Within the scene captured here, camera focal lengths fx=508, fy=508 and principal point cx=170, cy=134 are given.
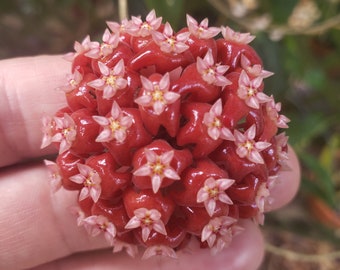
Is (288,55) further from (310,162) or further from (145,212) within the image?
(145,212)

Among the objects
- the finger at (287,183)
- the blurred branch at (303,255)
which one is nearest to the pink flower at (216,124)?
the finger at (287,183)

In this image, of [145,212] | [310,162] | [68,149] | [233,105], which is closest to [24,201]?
[68,149]

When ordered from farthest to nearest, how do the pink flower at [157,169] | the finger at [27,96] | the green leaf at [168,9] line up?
the green leaf at [168,9] < the finger at [27,96] < the pink flower at [157,169]

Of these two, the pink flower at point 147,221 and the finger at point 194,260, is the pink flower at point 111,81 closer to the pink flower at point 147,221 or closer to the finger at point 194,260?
the pink flower at point 147,221

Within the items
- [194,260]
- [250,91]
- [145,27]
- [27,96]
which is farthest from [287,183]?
[27,96]

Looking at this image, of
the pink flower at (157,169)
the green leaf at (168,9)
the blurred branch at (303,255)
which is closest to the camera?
the pink flower at (157,169)

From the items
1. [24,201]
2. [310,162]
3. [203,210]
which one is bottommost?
[310,162]
